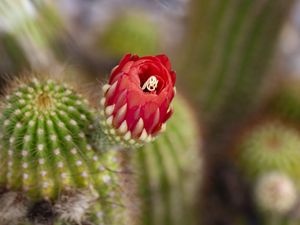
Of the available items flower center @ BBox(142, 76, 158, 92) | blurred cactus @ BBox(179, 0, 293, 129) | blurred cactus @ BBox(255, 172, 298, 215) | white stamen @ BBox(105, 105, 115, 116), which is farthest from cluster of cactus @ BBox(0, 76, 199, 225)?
blurred cactus @ BBox(179, 0, 293, 129)

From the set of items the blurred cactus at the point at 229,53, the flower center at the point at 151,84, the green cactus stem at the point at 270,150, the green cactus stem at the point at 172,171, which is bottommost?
the flower center at the point at 151,84

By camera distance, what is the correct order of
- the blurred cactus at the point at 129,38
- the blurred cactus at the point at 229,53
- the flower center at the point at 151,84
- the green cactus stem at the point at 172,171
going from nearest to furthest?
1. the flower center at the point at 151,84
2. the green cactus stem at the point at 172,171
3. the blurred cactus at the point at 229,53
4. the blurred cactus at the point at 129,38

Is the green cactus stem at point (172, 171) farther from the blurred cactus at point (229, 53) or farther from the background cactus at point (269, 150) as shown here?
the blurred cactus at point (229, 53)

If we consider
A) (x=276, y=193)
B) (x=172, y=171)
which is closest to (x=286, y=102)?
(x=276, y=193)

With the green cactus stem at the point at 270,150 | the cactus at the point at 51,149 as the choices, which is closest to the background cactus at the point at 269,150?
the green cactus stem at the point at 270,150

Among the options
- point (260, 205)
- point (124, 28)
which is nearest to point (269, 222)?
point (260, 205)

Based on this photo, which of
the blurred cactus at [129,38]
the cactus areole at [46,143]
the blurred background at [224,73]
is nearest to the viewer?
the cactus areole at [46,143]

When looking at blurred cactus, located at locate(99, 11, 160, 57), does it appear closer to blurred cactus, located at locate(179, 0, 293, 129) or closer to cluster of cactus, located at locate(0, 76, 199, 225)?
blurred cactus, located at locate(179, 0, 293, 129)
